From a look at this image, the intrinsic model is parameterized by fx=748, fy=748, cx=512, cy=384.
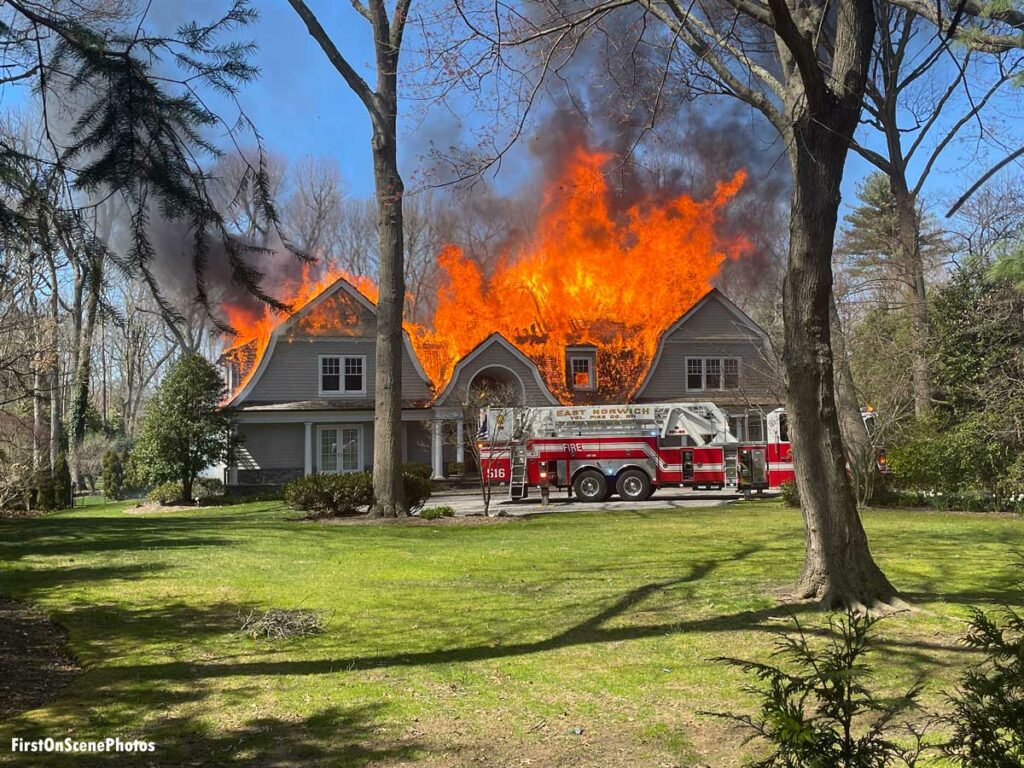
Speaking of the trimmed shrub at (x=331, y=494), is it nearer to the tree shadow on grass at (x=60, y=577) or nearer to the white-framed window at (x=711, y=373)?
the tree shadow on grass at (x=60, y=577)

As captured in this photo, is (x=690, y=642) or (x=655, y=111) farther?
(x=655, y=111)

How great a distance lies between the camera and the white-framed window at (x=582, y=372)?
34.5m

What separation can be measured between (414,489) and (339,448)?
12.5 m

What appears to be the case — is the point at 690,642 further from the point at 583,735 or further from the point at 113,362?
the point at 113,362

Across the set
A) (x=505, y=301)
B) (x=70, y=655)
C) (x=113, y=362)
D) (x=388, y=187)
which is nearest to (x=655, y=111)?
(x=70, y=655)

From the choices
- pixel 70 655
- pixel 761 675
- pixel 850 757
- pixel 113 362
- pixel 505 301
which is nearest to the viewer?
pixel 850 757

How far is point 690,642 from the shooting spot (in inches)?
242

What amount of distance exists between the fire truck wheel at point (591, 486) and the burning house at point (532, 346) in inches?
185

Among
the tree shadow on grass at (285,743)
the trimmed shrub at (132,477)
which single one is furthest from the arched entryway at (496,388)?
the tree shadow on grass at (285,743)

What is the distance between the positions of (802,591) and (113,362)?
1708 inches

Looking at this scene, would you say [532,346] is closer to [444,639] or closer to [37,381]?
[37,381]

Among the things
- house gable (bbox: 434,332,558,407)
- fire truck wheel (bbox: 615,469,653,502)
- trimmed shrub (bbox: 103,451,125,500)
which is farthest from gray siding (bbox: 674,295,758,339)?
trimmed shrub (bbox: 103,451,125,500)

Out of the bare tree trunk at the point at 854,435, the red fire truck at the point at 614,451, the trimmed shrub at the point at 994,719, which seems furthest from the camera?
the red fire truck at the point at 614,451

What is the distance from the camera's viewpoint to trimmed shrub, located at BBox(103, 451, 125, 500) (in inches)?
1251
